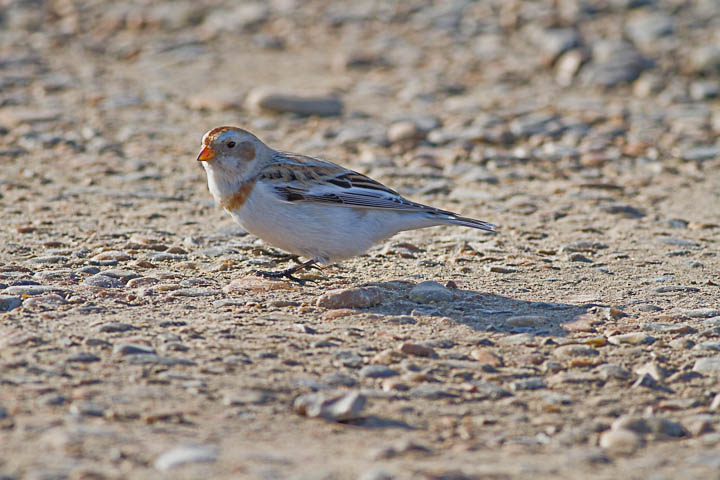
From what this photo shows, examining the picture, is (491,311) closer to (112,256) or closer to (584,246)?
(584,246)

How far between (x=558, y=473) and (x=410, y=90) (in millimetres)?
7130

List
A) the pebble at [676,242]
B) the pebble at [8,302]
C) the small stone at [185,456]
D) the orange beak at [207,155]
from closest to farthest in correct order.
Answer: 1. the small stone at [185,456]
2. the pebble at [8,302]
3. the orange beak at [207,155]
4. the pebble at [676,242]

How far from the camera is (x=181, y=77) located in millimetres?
10273

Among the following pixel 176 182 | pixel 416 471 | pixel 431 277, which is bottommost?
pixel 416 471

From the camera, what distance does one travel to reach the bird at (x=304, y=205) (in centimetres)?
504

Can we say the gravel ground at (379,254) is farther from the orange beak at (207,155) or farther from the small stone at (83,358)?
the orange beak at (207,155)

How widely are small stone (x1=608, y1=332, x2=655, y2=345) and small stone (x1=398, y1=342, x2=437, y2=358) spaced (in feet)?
2.80

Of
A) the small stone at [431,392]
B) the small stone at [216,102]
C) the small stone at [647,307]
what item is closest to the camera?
the small stone at [431,392]

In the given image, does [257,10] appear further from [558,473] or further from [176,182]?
[558,473]

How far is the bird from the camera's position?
16.5ft

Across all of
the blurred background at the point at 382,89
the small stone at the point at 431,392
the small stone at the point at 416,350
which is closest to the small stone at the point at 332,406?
the small stone at the point at 431,392

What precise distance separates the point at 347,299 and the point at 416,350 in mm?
665

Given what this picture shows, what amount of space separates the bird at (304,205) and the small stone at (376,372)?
1.29m

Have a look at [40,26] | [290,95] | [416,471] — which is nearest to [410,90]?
[290,95]
